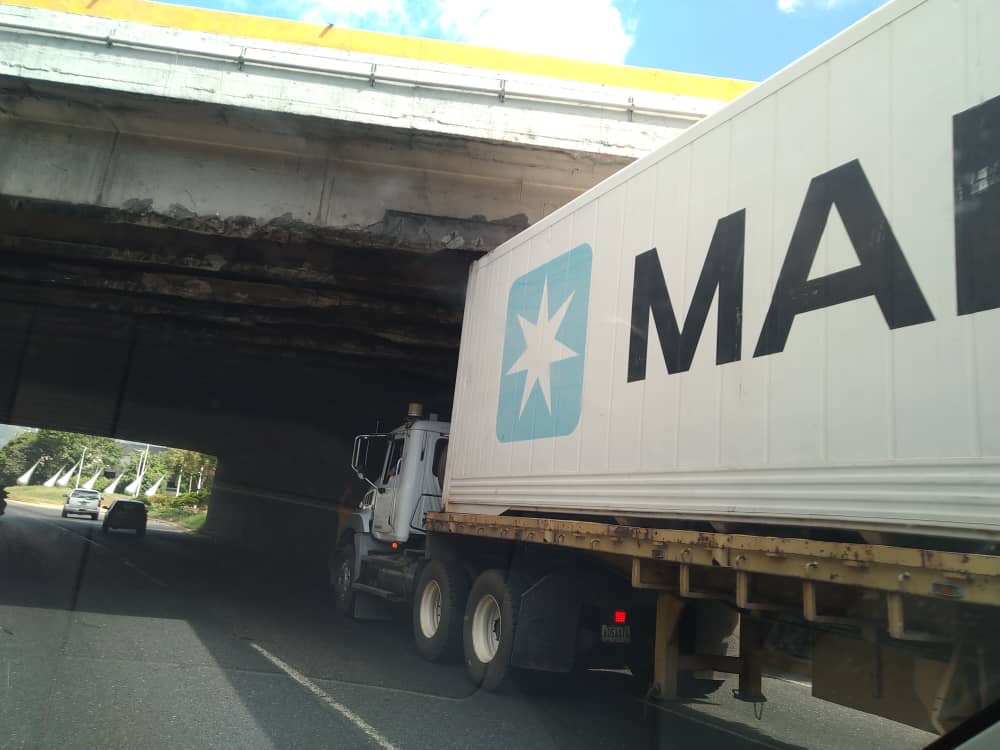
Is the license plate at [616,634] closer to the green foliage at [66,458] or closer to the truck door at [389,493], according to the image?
the truck door at [389,493]

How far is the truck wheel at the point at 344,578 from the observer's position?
39.5ft

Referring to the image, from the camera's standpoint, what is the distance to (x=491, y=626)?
8.08 metres

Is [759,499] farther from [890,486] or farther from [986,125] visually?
[986,125]

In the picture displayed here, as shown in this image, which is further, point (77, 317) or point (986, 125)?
point (77, 317)

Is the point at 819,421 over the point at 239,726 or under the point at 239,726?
over

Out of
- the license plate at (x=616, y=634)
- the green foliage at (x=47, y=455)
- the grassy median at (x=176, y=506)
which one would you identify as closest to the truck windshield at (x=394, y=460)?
the license plate at (x=616, y=634)

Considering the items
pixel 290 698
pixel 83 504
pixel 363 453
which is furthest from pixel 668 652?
pixel 83 504

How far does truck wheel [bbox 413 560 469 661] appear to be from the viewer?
8633mm

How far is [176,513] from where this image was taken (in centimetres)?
5491

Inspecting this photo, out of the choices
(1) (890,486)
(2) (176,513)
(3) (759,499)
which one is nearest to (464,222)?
(3) (759,499)

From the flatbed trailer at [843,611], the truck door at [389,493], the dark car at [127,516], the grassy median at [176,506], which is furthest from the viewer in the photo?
the grassy median at [176,506]

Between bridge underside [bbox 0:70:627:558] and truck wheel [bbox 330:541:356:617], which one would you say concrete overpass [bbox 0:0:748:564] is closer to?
bridge underside [bbox 0:70:627:558]

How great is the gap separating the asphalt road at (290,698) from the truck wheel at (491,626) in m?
0.21

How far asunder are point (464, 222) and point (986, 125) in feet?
24.9
